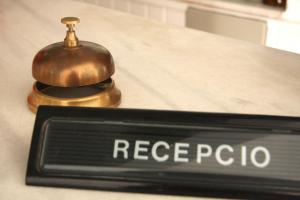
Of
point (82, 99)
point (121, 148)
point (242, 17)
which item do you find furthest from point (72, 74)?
point (242, 17)

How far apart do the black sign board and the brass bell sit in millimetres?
107

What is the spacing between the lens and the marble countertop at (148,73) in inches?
26.1

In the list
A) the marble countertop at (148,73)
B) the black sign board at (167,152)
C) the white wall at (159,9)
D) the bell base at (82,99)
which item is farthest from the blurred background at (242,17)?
the black sign board at (167,152)

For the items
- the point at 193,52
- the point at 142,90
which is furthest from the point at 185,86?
the point at 193,52

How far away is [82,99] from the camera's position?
0.69m

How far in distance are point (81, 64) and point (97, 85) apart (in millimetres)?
66

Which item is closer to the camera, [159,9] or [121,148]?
[121,148]

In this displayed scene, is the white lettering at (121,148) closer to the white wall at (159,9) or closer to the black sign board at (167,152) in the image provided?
the black sign board at (167,152)

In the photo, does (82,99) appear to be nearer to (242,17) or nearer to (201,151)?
(201,151)

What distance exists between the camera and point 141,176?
1.81 feet

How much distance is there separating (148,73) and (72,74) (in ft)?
0.74

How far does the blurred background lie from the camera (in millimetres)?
1809

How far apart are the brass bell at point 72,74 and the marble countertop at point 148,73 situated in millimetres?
45

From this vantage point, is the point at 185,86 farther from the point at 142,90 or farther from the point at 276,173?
the point at 276,173
